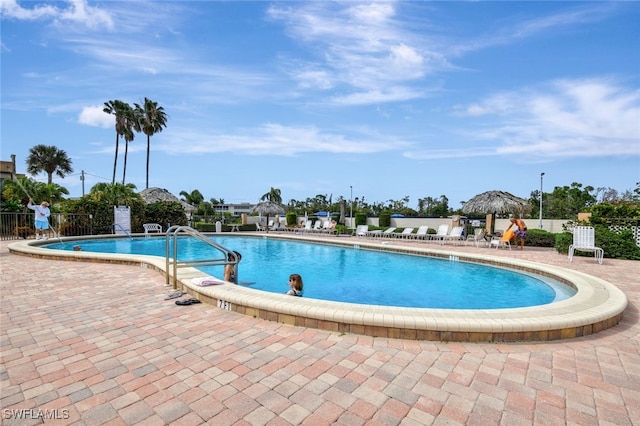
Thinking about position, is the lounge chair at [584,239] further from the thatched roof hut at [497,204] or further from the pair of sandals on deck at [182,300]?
the pair of sandals on deck at [182,300]

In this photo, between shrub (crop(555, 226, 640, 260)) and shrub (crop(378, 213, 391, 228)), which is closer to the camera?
shrub (crop(555, 226, 640, 260))

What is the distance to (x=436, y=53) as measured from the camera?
9.81m

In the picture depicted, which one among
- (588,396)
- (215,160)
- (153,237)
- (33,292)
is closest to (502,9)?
(588,396)

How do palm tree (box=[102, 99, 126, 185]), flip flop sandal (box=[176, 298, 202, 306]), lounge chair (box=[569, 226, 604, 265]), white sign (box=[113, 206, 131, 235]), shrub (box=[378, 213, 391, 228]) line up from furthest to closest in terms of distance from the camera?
1. palm tree (box=[102, 99, 126, 185])
2. shrub (box=[378, 213, 391, 228])
3. white sign (box=[113, 206, 131, 235])
4. lounge chair (box=[569, 226, 604, 265])
5. flip flop sandal (box=[176, 298, 202, 306])

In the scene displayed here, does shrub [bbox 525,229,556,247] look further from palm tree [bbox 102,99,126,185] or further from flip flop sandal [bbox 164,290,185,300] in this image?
palm tree [bbox 102,99,126,185]

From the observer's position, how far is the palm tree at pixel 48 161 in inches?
1293

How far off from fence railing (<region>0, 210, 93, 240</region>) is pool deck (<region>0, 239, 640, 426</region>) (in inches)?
538

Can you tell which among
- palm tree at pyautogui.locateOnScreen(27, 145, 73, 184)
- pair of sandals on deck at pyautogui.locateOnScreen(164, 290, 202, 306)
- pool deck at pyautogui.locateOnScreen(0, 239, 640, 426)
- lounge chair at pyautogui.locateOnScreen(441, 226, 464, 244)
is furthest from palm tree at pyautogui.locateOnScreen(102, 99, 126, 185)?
Result: pool deck at pyautogui.locateOnScreen(0, 239, 640, 426)

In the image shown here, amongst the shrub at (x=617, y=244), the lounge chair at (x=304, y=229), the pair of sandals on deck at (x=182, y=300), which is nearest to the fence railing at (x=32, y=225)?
the lounge chair at (x=304, y=229)

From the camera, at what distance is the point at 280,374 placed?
2469 mm

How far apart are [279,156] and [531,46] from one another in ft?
55.7

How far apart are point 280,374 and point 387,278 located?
6518 millimetres

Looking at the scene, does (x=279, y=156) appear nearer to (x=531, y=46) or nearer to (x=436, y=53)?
(x=436, y=53)

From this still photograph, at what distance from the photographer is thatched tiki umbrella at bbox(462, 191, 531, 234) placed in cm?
1702
